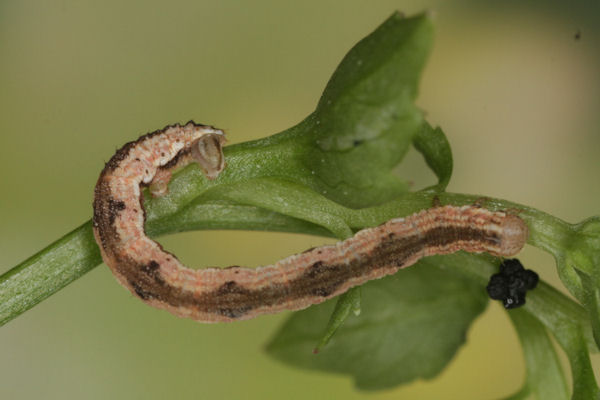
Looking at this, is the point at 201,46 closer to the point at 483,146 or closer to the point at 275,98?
the point at 275,98

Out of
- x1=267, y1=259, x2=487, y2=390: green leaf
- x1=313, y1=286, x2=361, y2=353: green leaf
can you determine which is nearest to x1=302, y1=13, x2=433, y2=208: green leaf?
x1=313, y1=286, x2=361, y2=353: green leaf

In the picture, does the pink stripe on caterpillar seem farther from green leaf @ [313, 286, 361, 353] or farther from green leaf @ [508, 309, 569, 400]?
green leaf @ [508, 309, 569, 400]

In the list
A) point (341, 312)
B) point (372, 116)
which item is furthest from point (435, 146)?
point (341, 312)

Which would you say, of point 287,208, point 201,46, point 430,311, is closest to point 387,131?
point 287,208

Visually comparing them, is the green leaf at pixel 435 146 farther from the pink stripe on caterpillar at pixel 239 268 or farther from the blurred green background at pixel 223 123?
the blurred green background at pixel 223 123

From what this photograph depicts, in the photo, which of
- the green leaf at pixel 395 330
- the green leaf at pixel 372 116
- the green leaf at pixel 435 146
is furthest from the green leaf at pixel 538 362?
the green leaf at pixel 372 116

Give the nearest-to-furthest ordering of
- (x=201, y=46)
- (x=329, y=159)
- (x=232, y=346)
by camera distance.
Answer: (x=329, y=159), (x=232, y=346), (x=201, y=46)

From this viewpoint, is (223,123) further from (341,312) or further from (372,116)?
(372,116)
